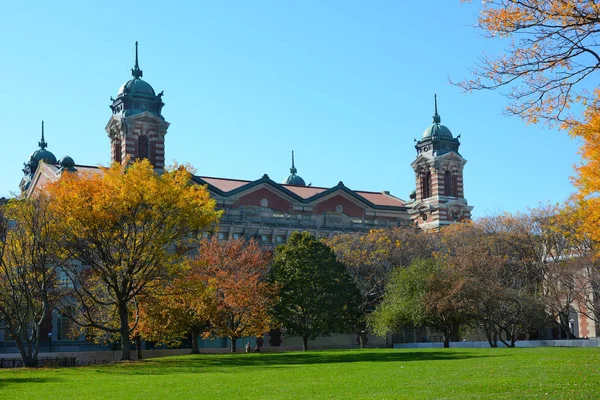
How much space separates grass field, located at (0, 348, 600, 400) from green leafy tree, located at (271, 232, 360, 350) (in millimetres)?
18770

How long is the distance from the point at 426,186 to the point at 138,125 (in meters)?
35.3

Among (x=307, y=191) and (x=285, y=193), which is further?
(x=307, y=191)

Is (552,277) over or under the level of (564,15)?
under

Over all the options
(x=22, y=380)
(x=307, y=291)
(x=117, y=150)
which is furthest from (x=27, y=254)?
(x=117, y=150)

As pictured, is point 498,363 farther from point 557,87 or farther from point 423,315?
point 423,315

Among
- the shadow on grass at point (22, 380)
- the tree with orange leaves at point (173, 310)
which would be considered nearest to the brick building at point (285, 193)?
the tree with orange leaves at point (173, 310)

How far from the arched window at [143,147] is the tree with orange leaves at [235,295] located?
87.2 ft

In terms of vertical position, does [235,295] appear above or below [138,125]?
below

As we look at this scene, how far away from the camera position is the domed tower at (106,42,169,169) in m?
79.1

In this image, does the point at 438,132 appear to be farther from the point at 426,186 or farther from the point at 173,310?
the point at 173,310

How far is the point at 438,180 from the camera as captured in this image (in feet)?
308

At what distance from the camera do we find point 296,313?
54844 mm

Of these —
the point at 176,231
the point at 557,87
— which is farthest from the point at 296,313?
the point at 557,87

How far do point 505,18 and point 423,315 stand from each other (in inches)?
1499
